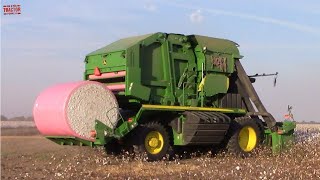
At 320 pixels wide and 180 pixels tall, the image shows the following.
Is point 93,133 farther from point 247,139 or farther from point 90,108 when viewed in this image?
point 247,139

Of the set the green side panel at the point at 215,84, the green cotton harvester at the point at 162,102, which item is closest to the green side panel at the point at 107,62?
the green cotton harvester at the point at 162,102

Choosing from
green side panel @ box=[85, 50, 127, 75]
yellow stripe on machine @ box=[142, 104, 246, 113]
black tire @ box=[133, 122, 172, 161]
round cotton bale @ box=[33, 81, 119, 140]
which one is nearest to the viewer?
round cotton bale @ box=[33, 81, 119, 140]

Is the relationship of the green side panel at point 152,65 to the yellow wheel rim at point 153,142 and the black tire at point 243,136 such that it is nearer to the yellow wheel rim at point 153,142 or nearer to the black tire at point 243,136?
the yellow wheel rim at point 153,142

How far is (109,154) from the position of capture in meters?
13.5

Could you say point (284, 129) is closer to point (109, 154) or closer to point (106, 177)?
point (109, 154)

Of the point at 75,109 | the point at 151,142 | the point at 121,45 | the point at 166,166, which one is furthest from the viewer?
the point at 121,45

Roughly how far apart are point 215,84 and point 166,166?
148 inches

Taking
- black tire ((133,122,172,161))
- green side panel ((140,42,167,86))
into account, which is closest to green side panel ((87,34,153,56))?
green side panel ((140,42,167,86))

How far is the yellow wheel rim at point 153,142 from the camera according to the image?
40.9 ft

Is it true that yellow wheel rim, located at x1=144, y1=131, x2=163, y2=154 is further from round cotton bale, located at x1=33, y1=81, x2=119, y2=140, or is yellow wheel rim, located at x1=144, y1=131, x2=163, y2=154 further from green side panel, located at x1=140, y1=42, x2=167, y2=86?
green side panel, located at x1=140, y1=42, x2=167, y2=86

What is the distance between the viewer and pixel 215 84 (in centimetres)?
1432

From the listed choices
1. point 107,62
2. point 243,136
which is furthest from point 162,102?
point 243,136

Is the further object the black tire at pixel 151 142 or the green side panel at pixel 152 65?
the green side panel at pixel 152 65

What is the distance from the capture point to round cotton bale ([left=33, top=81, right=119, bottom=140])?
1112 cm
